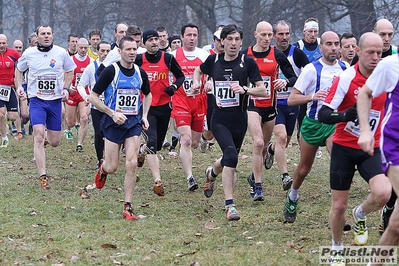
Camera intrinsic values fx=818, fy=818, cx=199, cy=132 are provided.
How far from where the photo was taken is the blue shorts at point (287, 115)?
10.7m

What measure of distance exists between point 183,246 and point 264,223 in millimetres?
1394

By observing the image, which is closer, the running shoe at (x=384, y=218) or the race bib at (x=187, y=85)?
the running shoe at (x=384, y=218)

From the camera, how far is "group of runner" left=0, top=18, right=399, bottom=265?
652cm

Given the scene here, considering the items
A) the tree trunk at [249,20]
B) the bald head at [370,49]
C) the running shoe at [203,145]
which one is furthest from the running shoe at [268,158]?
the tree trunk at [249,20]

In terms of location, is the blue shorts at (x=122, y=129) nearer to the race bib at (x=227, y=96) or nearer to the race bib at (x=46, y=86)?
the race bib at (x=227, y=96)

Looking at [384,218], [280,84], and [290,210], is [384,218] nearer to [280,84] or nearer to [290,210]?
[290,210]

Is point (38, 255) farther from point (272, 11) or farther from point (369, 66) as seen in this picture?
point (272, 11)

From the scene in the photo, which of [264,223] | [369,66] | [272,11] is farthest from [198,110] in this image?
[272,11]

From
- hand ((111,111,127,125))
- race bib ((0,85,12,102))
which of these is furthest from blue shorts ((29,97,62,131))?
race bib ((0,85,12,102))

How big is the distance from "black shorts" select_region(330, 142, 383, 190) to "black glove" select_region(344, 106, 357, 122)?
1.10 ft

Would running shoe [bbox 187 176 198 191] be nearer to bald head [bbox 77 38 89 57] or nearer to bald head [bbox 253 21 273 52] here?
bald head [bbox 253 21 273 52]

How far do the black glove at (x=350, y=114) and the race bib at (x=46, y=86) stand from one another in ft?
20.0

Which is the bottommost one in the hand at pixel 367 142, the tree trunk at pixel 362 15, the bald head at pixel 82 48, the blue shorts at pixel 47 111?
the blue shorts at pixel 47 111

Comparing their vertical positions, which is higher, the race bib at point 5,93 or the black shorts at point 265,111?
the black shorts at point 265,111
